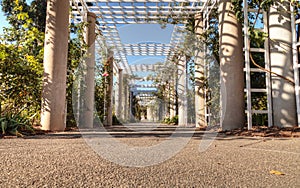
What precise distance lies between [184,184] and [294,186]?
44 cm

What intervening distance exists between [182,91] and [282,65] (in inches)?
266

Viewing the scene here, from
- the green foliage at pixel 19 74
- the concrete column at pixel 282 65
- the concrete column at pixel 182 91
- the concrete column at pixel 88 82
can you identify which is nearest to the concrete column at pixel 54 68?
the green foliage at pixel 19 74

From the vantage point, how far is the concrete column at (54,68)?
4070 millimetres

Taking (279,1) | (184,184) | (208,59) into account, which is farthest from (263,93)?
(184,184)

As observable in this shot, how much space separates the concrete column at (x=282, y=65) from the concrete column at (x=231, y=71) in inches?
19.5

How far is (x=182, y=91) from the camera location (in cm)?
1060

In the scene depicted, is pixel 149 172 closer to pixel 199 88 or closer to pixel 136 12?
pixel 199 88

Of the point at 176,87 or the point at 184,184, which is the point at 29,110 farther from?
the point at 176,87

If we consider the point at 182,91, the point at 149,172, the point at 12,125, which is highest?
the point at 182,91

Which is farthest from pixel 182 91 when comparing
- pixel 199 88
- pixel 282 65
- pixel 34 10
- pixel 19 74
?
pixel 19 74

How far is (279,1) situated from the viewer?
3943 mm

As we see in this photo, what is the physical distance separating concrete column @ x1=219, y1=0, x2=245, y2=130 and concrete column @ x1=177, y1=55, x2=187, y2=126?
4.81m

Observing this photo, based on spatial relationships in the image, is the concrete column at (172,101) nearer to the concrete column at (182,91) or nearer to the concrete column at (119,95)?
the concrete column at (182,91)

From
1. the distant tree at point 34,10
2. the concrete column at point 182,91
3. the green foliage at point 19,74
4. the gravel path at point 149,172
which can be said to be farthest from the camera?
the concrete column at point 182,91
